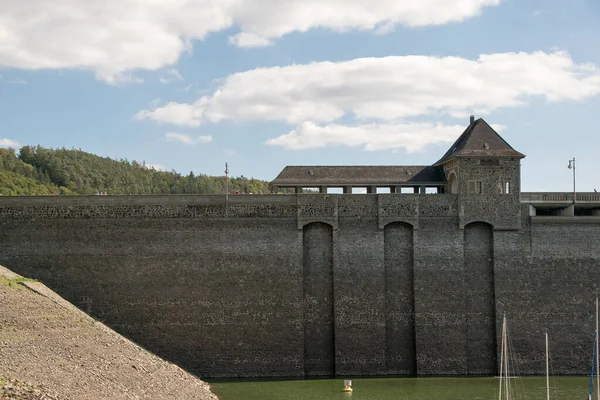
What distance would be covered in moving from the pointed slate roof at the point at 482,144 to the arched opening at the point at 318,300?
7080 millimetres

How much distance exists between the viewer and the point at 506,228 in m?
30.7

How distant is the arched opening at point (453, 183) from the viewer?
32094mm

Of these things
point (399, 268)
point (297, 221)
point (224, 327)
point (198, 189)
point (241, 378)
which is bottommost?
point (241, 378)

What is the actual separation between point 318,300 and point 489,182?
9.16 m

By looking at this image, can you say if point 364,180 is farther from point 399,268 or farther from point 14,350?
point 14,350

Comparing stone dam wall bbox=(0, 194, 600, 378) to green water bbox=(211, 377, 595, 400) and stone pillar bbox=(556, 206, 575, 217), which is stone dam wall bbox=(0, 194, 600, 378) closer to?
green water bbox=(211, 377, 595, 400)

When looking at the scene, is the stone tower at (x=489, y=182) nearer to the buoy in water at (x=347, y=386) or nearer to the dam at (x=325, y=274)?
the dam at (x=325, y=274)

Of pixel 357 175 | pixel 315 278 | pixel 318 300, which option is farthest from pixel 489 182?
pixel 318 300

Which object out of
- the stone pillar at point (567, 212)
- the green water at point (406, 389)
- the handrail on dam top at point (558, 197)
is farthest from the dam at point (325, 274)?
the stone pillar at point (567, 212)

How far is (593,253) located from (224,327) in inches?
641

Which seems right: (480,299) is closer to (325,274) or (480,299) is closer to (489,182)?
(489,182)

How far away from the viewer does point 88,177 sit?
70.7 m

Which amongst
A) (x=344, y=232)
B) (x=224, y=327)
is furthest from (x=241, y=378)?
(x=344, y=232)

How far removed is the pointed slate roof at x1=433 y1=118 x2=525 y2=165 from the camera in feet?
102
